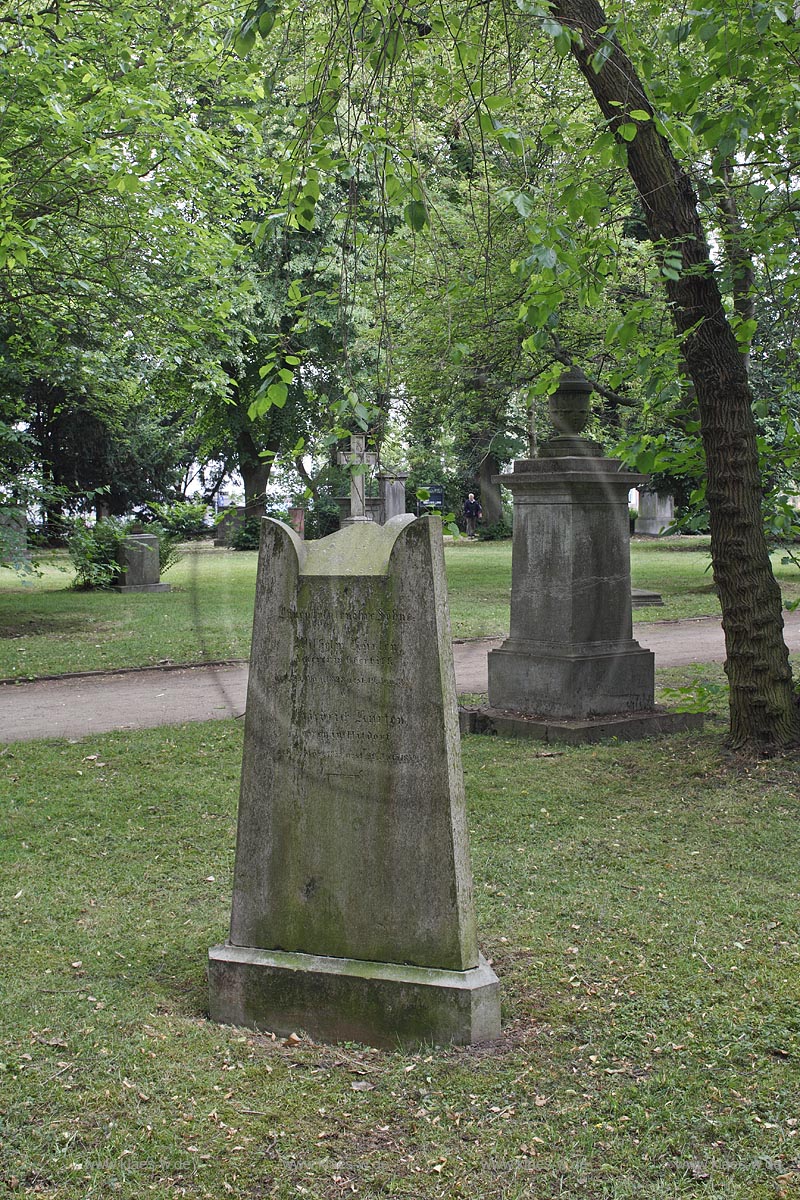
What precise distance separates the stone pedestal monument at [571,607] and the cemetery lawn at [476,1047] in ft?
9.21

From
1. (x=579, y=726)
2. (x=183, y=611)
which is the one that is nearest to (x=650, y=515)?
(x=183, y=611)

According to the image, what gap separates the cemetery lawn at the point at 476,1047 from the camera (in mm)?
3375

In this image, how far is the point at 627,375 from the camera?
8.67m

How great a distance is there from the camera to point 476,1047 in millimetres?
4141

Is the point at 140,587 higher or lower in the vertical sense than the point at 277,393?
lower

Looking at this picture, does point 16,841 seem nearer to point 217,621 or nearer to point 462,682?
point 462,682

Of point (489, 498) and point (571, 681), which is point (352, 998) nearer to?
point (571, 681)

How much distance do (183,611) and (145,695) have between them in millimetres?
8135

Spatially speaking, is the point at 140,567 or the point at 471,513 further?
the point at 471,513

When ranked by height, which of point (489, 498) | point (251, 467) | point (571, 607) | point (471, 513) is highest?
point (251, 467)

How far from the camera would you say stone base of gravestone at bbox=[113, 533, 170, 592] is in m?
24.3

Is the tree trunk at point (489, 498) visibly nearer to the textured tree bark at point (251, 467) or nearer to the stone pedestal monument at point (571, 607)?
the textured tree bark at point (251, 467)

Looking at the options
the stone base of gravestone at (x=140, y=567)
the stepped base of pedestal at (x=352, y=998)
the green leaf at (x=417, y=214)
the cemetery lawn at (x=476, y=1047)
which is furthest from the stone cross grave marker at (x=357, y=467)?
the stone base of gravestone at (x=140, y=567)

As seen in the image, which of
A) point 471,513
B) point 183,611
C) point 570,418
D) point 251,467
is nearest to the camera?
point 570,418
